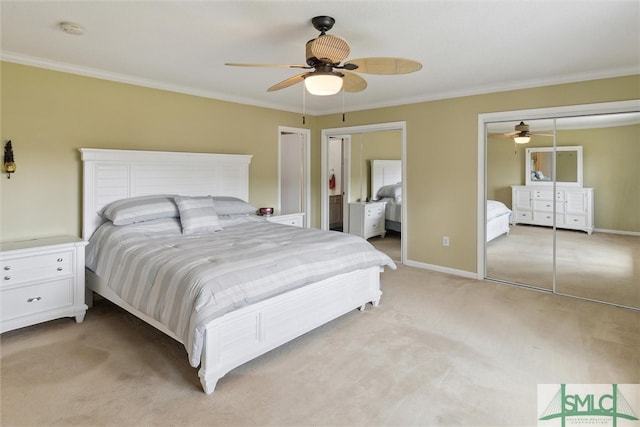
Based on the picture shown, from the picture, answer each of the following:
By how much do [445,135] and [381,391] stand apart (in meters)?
3.47

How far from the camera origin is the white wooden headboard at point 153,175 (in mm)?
3650

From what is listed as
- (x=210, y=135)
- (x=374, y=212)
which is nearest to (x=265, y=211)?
(x=210, y=135)

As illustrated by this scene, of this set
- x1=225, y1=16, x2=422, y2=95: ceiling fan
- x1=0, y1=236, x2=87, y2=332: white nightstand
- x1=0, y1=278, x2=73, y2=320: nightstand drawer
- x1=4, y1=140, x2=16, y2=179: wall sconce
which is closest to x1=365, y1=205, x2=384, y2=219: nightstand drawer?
x1=225, y1=16, x2=422, y2=95: ceiling fan

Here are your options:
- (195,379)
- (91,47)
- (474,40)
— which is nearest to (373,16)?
(474,40)

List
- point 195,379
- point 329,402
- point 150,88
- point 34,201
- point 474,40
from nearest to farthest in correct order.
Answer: point 329,402, point 195,379, point 474,40, point 34,201, point 150,88

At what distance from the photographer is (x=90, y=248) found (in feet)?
11.7

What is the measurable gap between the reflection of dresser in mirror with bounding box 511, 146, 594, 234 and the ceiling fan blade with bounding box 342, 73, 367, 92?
2.45 meters

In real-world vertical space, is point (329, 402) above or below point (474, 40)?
below

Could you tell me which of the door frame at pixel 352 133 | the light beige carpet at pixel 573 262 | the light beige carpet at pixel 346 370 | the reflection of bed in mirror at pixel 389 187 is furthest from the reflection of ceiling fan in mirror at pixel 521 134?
the light beige carpet at pixel 346 370

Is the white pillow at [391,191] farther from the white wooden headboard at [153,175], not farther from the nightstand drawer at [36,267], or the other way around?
the nightstand drawer at [36,267]

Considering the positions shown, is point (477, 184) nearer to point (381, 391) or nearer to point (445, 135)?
point (445, 135)

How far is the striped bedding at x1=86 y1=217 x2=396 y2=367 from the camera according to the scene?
2.24m

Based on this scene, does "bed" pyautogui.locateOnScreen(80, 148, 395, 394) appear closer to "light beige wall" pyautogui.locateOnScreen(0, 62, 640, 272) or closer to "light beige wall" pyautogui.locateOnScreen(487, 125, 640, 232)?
"light beige wall" pyautogui.locateOnScreen(0, 62, 640, 272)

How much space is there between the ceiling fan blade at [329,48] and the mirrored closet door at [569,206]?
2.82 meters
